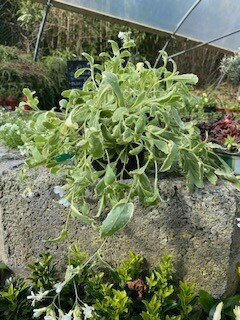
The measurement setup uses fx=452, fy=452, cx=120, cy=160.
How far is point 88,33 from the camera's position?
25.2ft

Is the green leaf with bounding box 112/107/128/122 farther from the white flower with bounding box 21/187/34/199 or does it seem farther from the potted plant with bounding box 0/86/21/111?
the potted plant with bounding box 0/86/21/111

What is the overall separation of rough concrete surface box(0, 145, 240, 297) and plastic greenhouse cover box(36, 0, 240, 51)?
12.5 feet

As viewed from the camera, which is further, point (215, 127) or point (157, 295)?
point (215, 127)

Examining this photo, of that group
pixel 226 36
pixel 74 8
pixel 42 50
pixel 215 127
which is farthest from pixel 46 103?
pixel 42 50

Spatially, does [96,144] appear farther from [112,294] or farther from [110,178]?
[112,294]

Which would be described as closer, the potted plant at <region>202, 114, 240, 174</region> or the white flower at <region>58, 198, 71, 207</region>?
the white flower at <region>58, 198, 71, 207</region>

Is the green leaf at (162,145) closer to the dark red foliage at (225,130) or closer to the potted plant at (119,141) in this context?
the potted plant at (119,141)

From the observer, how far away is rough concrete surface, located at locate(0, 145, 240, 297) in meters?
1.10

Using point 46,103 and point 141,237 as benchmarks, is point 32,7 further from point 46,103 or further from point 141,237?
point 141,237

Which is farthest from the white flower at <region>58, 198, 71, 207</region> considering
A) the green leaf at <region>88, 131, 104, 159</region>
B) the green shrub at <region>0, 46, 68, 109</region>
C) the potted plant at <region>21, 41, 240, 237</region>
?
the green shrub at <region>0, 46, 68, 109</region>

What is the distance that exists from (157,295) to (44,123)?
1.56 feet

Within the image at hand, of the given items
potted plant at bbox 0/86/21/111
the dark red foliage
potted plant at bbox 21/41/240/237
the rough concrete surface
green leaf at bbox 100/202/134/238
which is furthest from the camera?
potted plant at bbox 0/86/21/111

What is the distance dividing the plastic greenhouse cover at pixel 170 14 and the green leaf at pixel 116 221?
13.4 feet

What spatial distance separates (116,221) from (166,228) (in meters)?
0.28
